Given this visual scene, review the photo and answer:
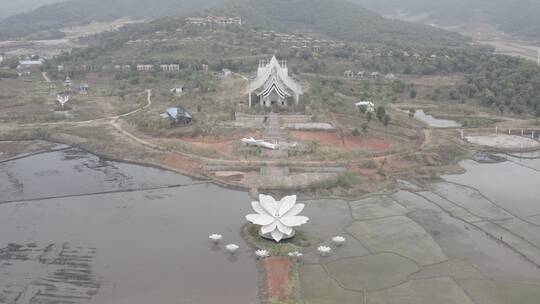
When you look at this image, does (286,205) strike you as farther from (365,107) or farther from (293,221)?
(365,107)

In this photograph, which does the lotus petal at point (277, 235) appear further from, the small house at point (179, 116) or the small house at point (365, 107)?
the small house at point (365, 107)

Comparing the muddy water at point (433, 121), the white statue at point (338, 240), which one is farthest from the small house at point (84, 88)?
the white statue at point (338, 240)

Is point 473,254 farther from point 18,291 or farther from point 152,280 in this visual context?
point 18,291

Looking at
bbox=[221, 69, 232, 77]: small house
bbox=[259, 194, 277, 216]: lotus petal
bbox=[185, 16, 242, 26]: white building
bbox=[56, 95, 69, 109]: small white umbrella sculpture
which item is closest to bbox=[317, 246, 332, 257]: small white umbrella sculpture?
bbox=[259, 194, 277, 216]: lotus petal

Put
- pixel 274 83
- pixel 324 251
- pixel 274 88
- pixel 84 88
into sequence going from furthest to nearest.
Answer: pixel 84 88 < pixel 274 88 < pixel 274 83 < pixel 324 251

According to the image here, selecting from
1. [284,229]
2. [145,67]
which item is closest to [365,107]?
[284,229]
